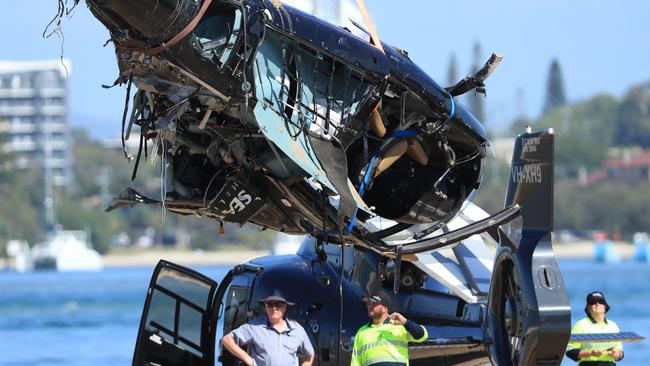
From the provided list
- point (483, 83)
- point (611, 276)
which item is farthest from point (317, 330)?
point (611, 276)

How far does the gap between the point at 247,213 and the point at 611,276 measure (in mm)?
65513

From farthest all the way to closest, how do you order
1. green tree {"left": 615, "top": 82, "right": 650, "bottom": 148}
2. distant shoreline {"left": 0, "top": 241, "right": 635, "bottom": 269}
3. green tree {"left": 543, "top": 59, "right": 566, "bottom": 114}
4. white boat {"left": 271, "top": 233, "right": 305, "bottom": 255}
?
1. green tree {"left": 543, "top": 59, "right": 566, "bottom": 114}
2. green tree {"left": 615, "top": 82, "right": 650, "bottom": 148}
3. distant shoreline {"left": 0, "top": 241, "right": 635, "bottom": 269}
4. white boat {"left": 271, "top": 233, "right": 305, "bottom": 255}

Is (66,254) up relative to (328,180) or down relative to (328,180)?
down

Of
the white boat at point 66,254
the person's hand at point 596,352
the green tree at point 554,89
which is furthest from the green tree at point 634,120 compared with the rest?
the person's hand at point 596,352

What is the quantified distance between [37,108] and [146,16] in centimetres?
15786

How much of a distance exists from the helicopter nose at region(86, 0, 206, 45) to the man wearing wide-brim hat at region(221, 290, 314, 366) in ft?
9.05

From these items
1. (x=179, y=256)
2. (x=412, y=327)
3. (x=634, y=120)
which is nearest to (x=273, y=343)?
(x=412, y=327)

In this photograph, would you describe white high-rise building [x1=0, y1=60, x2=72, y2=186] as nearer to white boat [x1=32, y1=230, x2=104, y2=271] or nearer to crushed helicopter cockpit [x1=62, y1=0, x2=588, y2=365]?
white boat [x1=32, y1=230, x2=104, y2=271]

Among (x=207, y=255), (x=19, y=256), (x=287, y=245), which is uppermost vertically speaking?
(x=287, y=245)

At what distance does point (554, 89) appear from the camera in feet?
588

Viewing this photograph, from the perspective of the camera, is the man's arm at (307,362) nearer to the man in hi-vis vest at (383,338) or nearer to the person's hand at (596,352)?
the man in hi-vis vest at (383,338)

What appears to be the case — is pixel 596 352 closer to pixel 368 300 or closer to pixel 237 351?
pixel 368 300

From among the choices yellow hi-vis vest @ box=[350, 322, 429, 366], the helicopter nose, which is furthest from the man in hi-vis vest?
the helicopter nose

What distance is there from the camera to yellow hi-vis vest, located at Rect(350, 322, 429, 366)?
13062 millimetres
